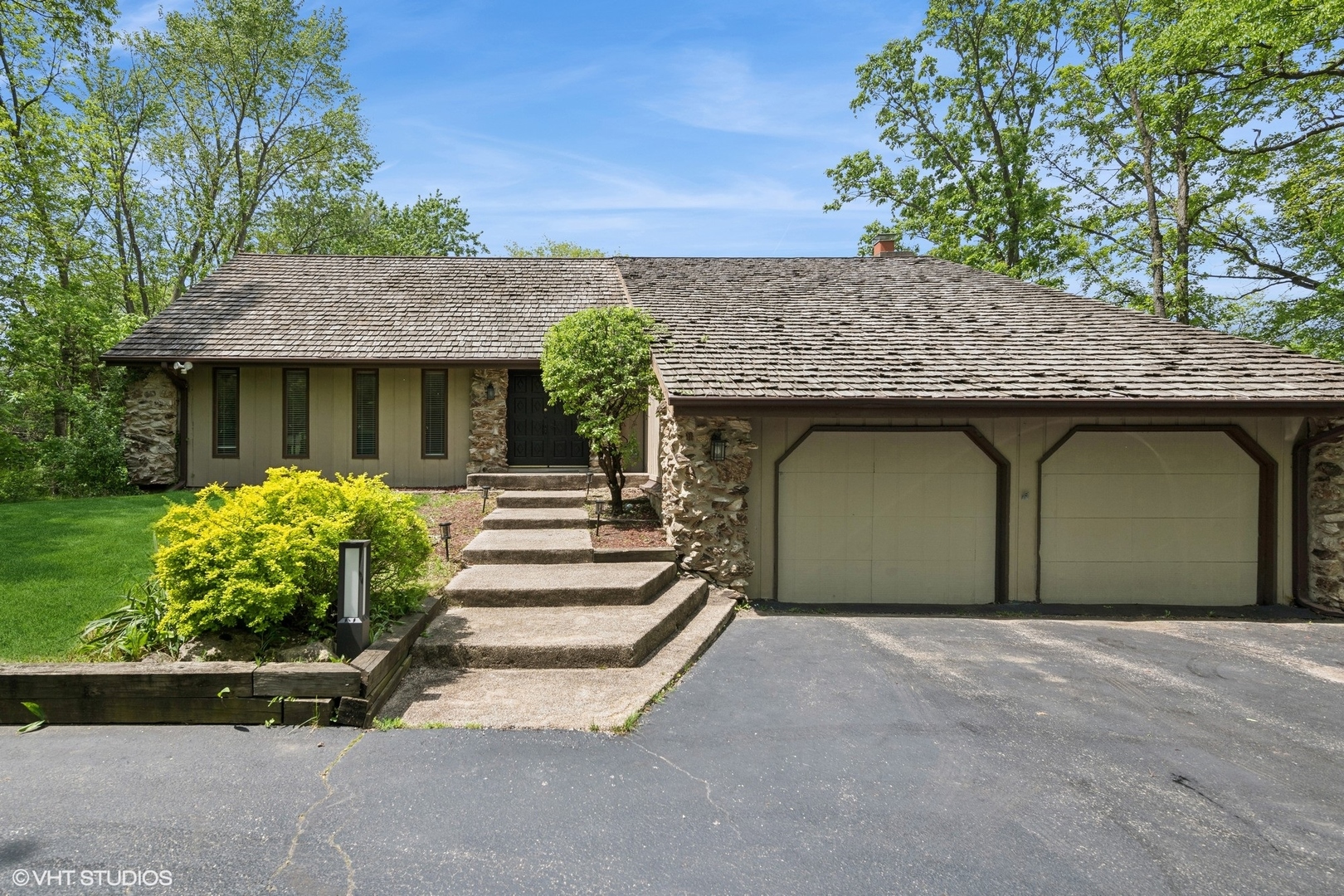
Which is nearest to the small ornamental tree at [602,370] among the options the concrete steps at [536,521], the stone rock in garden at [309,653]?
the concrete steps at [536,521]

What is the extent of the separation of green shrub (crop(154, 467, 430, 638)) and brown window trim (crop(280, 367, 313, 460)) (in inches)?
296

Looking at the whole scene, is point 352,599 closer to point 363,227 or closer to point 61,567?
point 61,567

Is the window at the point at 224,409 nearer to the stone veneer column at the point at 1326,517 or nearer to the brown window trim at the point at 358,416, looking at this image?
the brown window trim at the point at 358,416

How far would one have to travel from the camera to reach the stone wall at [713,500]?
722 centimetres

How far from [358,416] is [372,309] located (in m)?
2.49

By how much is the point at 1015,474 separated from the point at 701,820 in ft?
21.0

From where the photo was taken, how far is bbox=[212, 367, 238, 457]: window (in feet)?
38.5

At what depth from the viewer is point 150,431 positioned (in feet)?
37.9

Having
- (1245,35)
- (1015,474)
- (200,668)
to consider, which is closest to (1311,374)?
(1015,474)

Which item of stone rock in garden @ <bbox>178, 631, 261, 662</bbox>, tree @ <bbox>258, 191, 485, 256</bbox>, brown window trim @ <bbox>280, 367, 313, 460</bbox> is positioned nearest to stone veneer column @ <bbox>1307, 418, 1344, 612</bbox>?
stone rock in garden @ <bbox>178, 631, 261, 662</bbox>


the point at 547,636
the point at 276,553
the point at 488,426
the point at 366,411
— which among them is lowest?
the point at 547,636

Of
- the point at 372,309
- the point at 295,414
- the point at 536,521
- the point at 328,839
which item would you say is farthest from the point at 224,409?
the point at 328,839

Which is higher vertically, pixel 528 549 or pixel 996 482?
pixel 996 482

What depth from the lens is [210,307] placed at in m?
12.5
